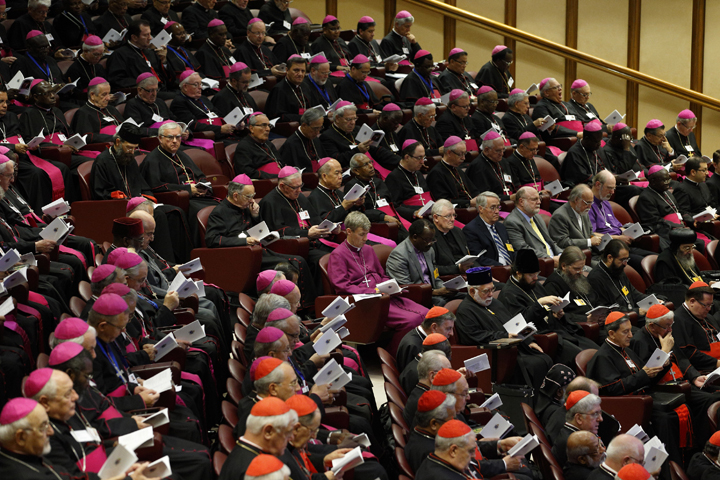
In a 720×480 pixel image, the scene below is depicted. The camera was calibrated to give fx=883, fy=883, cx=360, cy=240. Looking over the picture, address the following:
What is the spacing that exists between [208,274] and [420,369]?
1.79 meters

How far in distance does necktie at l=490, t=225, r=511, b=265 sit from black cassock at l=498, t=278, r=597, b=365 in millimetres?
593

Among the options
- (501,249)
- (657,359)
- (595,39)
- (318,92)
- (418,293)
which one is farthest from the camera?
(595,39)

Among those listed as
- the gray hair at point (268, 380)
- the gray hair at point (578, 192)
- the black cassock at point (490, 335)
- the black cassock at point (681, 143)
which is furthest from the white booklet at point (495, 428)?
the black cassock at point (681, 143)

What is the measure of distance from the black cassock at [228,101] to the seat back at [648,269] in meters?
3.35

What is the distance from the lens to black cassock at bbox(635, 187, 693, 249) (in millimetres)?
7000

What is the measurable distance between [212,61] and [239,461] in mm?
5857

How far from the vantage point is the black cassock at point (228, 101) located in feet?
24.0

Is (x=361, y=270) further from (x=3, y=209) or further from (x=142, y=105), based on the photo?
(x=142, y=105)

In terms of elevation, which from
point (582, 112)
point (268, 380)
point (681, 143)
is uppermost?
point (268, 380)

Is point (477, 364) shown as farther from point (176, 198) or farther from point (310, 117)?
point (310, 117)

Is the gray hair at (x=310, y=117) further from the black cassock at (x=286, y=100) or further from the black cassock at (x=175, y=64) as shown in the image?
the black cassock at (x=175, y=64)

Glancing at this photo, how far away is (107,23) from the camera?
810cm

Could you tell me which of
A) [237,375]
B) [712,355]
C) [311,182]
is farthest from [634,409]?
[311,182]

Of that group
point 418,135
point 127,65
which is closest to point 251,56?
point 127,65
